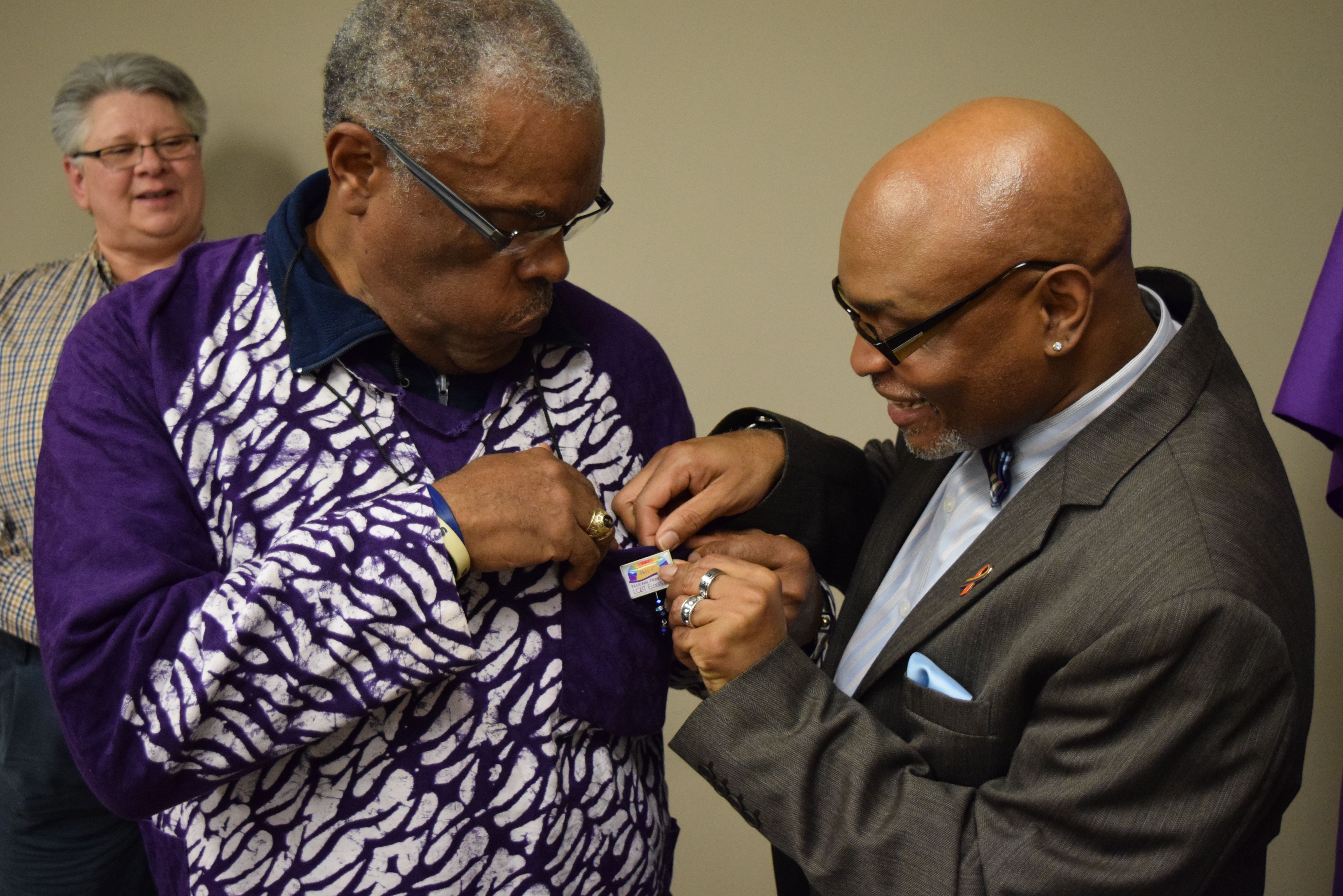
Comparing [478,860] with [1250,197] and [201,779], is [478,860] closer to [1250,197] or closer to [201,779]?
[201,779]

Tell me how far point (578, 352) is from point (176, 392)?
1.76ft

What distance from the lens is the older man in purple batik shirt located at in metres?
1.15

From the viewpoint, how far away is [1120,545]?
45.7 inches

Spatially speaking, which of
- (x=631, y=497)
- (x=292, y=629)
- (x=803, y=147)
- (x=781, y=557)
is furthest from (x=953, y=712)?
(x=803, y=147)

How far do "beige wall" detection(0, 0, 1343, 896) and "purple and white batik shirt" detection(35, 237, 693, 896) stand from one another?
3.64 ft

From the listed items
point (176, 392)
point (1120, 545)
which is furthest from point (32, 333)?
point (1120, 545)

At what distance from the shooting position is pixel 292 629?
114 centimetres

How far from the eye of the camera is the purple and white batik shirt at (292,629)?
1143 millimetres

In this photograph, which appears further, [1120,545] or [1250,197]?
[1250,197]

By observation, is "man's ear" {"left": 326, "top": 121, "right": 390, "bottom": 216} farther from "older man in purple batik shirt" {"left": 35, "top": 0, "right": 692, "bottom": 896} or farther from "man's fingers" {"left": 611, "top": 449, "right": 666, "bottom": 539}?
"man's fingers" {"left": 611, "top": 449, "right": 666, "bottom": 539}

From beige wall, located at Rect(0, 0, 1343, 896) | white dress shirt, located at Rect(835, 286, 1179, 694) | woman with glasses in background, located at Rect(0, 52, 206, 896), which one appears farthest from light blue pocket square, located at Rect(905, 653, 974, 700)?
woman with glasses in background, located at Rect(0, 52, 206, 896)

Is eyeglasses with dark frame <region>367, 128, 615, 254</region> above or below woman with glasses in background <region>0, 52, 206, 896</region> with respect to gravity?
above

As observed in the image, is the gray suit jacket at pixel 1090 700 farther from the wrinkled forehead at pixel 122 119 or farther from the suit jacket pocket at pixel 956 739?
the wrinkled forehead at pixel 122 119

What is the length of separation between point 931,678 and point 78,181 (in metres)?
2.40
